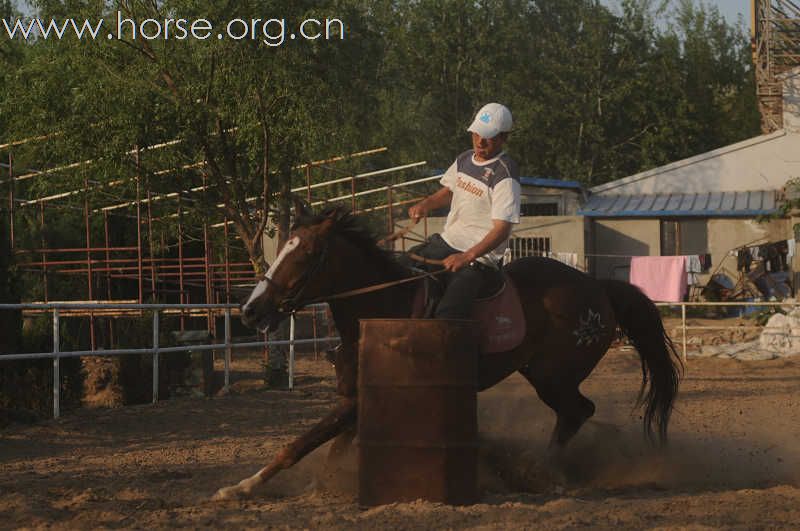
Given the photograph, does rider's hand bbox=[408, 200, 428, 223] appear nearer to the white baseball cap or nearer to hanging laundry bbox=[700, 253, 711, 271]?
the white baseball cap

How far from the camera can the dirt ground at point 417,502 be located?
16.2 feet

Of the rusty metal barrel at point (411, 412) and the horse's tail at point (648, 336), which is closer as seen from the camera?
the rusty metal barrel at point (411, 412)

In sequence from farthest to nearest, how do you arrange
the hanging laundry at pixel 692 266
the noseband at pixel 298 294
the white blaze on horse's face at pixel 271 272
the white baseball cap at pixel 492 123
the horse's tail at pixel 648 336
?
the hanging laundry at pixel 692 266 → the horse's tail at pixel 648 336 → the white baseball cap at pixel 492 123 → the noseband at pixel 298 294 → the white blaze on horse's face at pixel 271 272

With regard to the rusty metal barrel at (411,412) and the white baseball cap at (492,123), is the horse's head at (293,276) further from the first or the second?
the white baseball cap at (492,123)

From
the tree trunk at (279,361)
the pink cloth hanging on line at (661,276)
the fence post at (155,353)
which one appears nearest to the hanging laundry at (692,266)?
the pink cloth hanging on line at (661,276)

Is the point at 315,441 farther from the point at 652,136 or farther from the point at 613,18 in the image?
the point at 613,18

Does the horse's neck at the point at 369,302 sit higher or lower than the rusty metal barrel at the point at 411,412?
higher

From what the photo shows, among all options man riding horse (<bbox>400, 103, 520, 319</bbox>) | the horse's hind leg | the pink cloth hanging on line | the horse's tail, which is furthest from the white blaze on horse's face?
the pink cloth hanging on line

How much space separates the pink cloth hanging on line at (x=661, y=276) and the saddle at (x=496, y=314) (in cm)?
1807

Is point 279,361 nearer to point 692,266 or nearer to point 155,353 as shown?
point 155,353

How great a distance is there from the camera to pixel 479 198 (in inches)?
261

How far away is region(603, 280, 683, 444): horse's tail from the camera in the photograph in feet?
25.8

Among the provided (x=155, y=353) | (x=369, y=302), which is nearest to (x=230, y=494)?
(x=369, y=302)

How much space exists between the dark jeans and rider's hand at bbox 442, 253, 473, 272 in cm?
12
